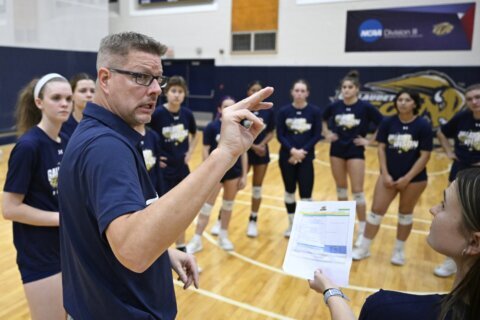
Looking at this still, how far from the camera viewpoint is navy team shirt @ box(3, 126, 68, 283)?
7.47 ft

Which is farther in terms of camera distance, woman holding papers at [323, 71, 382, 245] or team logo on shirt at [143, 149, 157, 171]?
woman holding papers at [323, 71, 382, 245]

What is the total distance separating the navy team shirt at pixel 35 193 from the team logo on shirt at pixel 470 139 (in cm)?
→ 446

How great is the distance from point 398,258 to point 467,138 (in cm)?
167

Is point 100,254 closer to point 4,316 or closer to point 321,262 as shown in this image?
point 321,262

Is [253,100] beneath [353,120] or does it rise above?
above

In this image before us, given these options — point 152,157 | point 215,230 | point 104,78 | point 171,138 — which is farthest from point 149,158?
point 104,78

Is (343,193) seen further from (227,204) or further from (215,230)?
(215,230)

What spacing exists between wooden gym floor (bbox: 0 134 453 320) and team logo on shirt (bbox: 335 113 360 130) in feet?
5.57

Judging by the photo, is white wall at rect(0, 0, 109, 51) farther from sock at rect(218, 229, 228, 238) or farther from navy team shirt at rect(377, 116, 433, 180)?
navy team shirt at rect(377, 116, 433, 180)

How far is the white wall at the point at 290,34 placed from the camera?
504 inches

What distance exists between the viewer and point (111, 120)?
52.7 inches

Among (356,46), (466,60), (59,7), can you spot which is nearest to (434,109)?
(466,60)

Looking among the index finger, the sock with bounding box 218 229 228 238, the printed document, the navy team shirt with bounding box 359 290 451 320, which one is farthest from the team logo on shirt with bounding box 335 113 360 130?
the index finger

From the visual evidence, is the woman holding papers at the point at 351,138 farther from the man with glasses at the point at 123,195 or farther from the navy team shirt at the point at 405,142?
the man with glasses at the point at 123,195
